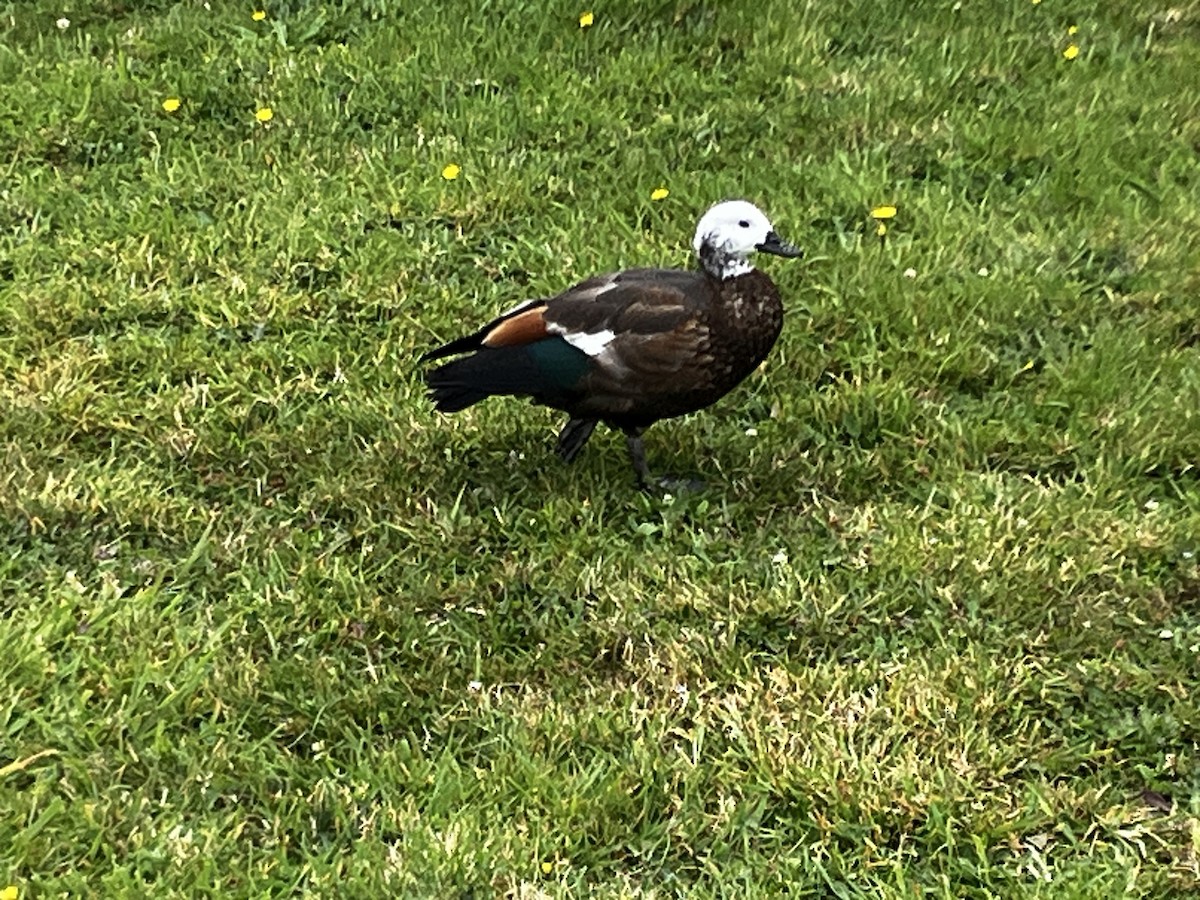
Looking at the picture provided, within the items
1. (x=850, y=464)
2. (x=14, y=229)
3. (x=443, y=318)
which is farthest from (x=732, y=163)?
(x=14, y=229)

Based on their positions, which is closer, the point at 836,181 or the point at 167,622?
the point at 167,622

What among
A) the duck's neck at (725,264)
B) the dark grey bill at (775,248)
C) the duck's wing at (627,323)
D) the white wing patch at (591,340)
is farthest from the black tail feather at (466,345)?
the dark grey bill at (775,248)

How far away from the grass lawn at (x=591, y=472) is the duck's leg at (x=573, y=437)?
0.09 m

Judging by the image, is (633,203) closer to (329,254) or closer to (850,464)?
(329,254)

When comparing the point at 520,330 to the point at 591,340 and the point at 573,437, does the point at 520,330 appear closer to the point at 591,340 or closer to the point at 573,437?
the point at 591,340

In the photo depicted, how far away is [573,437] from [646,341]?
0.48 m

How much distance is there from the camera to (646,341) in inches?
134

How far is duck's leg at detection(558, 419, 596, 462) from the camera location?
12.3 feet

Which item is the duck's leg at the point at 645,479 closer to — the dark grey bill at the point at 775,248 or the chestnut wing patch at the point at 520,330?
the chestnut wing patch at the point at 520,330

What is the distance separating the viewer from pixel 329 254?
4703mm

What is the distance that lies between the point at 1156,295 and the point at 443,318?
2.32 meters

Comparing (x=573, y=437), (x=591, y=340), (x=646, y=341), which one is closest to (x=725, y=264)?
(x=646, y=341)

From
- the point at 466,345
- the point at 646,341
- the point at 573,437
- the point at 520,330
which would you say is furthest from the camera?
the point at 573,437

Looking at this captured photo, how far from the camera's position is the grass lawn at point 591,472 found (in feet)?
9.02
